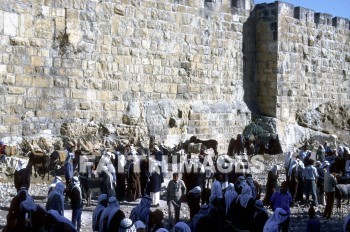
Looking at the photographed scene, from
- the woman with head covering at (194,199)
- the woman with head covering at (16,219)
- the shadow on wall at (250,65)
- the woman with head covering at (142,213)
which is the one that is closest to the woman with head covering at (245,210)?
the woman with head covering at (194,199)

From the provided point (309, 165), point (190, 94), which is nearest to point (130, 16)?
point (190, 94)

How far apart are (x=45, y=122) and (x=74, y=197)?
5732 millimetres

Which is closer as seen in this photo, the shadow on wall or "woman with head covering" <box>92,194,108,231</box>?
"woman with head covering" <box>92,194,108,231</box>

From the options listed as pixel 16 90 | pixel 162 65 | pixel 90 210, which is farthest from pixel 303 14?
pixel 90 210

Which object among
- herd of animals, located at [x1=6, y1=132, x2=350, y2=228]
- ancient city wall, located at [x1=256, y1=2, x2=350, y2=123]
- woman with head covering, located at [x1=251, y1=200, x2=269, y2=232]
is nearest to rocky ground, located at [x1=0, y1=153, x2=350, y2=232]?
herd of animals, located at [x1=6, y1=132, x2=350, y2=228]

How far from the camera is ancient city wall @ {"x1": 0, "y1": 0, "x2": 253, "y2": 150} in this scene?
13797 mm

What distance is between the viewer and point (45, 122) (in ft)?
46.6

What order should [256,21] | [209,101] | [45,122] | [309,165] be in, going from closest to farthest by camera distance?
[309,165] → [45,122] → [209,101] → [256,21]

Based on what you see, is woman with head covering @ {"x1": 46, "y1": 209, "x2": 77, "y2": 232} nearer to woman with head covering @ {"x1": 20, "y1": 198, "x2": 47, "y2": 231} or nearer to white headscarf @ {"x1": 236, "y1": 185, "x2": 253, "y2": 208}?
woman with head covering @ {"x1": 20, "y1": 198, "x2": 47, "y2": 231}

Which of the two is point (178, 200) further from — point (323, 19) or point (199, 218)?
point (323, 19)

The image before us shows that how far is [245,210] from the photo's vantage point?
8.10 meters

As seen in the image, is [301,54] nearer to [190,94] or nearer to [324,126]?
[324,126]

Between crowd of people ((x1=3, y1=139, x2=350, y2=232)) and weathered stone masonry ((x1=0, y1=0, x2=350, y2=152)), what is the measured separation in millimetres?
2153

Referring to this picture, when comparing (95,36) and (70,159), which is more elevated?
(95,36)
